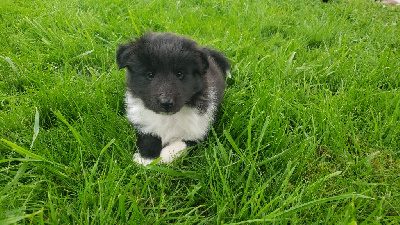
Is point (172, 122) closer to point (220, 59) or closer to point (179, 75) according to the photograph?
point (179, 75)

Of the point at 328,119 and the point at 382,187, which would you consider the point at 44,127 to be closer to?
the point at 328,119

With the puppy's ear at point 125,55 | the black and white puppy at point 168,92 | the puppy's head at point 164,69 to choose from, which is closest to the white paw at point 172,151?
the black and white puppy at point 168,92

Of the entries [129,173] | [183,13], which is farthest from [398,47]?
[129,173]

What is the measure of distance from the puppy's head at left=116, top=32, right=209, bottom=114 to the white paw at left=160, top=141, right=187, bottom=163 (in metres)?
0.46

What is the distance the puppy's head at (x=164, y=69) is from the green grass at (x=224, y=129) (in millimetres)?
468

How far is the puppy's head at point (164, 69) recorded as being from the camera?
2.47 meters

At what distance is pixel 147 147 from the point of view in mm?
2885

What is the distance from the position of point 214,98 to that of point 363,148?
58.3 inches

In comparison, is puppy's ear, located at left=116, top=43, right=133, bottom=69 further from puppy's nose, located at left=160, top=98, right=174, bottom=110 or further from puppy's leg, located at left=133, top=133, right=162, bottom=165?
puppy's leg, located at left=133, top=133, right=162, bottom=165

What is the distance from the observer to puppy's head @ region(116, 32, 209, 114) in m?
2.47

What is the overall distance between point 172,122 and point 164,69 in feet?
1.86

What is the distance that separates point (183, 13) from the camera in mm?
5766

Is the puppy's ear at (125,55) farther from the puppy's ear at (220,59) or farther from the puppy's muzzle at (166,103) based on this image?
the puppy's ear at (220,59)

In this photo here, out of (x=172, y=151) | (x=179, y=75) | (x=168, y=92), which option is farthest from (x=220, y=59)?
(x=172, y=151)
